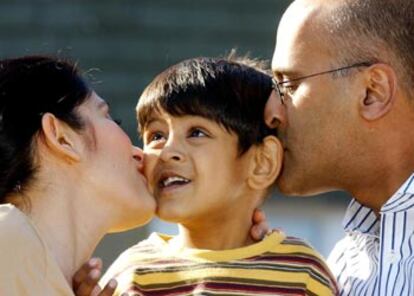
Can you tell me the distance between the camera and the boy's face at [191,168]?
177 inches

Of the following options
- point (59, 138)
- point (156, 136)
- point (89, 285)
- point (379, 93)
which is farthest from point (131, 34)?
point (89, 285)

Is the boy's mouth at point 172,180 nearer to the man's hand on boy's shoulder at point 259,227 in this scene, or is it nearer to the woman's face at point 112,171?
the woman's face at point 112,171

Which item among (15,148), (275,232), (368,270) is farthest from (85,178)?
(368,270)

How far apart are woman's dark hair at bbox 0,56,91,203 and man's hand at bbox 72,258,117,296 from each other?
11.0 inches

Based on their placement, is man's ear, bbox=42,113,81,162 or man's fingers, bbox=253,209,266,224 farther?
man's fingers, bbox=253,209,266,224

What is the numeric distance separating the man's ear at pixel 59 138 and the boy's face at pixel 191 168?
1.11 ft

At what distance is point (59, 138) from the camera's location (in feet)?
13.9

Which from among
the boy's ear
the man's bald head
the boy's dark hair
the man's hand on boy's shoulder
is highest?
the man's bald head

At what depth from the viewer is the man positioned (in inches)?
187

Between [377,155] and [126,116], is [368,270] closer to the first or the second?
[377,155]

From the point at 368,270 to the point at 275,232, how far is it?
300mm

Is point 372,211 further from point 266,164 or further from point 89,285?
point 89,285

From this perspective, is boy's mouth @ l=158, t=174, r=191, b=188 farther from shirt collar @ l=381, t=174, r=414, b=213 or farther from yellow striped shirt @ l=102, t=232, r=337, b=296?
shirt collar @ l=381, t=174, r=414, b=213

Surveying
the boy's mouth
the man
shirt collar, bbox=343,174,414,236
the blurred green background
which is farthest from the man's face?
the blurred green background
